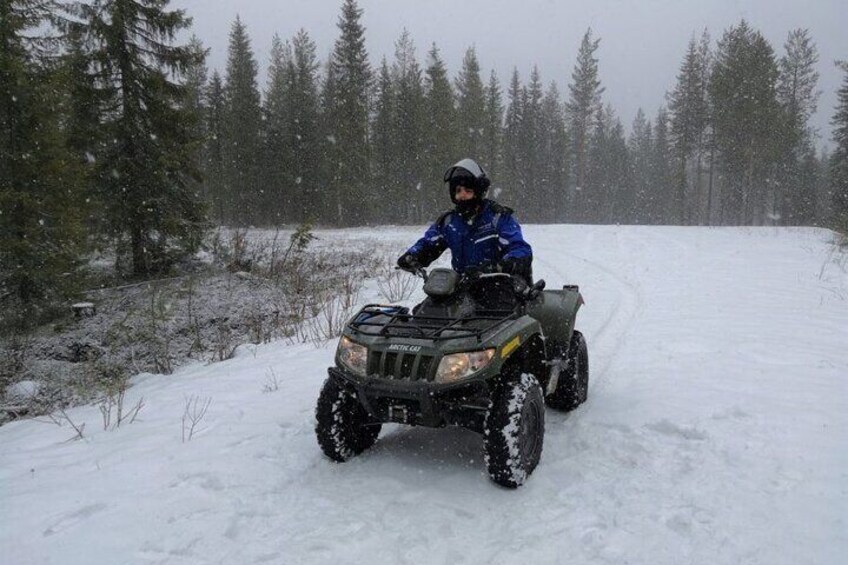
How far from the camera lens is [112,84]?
15.4m

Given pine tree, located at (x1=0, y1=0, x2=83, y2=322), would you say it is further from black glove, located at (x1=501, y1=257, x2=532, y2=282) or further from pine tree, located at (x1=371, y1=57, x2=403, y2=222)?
pine tree, located at (x1=371, y1=57, x2=403, y2=222)

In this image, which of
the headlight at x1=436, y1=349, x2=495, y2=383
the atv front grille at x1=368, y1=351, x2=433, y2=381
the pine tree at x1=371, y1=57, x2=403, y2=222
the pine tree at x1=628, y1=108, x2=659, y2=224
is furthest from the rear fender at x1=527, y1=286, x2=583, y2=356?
the pine tree at x1=628, y1=108, x2=659, y2=224

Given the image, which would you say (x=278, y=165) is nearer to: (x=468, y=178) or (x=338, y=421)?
(x=468, y=178)

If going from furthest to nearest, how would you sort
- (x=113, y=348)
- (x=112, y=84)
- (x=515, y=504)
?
(x=112, y=84)
(x=113, y=348)
(x=515, y=504)

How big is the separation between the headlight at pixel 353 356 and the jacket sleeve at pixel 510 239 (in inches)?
55.4

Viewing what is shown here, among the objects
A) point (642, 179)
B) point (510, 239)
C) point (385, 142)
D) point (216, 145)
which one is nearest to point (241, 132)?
point (216, 145)

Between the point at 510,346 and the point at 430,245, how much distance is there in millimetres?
1577

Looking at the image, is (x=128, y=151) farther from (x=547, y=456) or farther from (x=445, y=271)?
(x=547, y=456)

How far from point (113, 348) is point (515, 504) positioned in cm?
805

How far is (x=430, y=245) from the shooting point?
493 cm

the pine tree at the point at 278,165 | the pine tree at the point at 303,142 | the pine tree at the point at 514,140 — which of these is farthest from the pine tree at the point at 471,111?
the pine tree at the point at 278,165

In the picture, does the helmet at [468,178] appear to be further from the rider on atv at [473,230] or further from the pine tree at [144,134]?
the pine tree at [144,134]

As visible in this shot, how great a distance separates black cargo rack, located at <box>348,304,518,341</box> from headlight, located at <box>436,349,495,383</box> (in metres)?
0.12

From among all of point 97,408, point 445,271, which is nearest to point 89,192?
point 97,408
